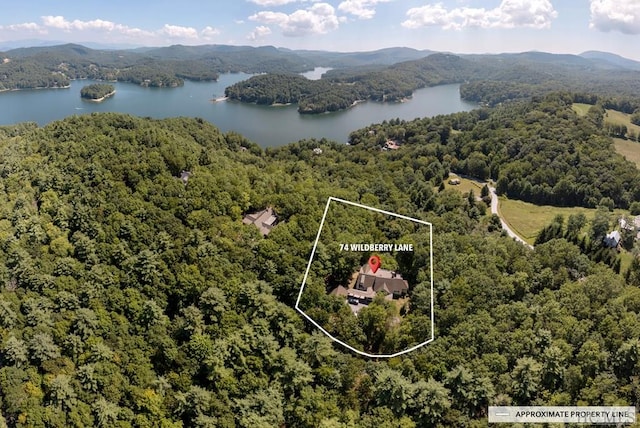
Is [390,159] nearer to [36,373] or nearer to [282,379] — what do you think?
[282,379]

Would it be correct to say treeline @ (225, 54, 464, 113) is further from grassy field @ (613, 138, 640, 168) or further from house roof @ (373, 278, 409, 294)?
house roof @ (373, 278, 409, 294)

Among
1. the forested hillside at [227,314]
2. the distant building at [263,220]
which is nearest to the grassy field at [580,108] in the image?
the forested hillside at [227,314]

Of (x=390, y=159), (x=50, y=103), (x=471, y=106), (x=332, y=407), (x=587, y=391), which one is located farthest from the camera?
(x=471, y=106)

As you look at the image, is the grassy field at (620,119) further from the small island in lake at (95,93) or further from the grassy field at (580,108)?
the small island in lake at (95,93)

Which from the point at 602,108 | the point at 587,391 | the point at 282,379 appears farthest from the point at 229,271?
the point at 602,108

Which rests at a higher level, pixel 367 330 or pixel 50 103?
pixel 50 103

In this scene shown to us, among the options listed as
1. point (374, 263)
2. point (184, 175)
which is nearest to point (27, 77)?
point (184, 175)

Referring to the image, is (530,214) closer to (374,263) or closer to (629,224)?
(629,224)
